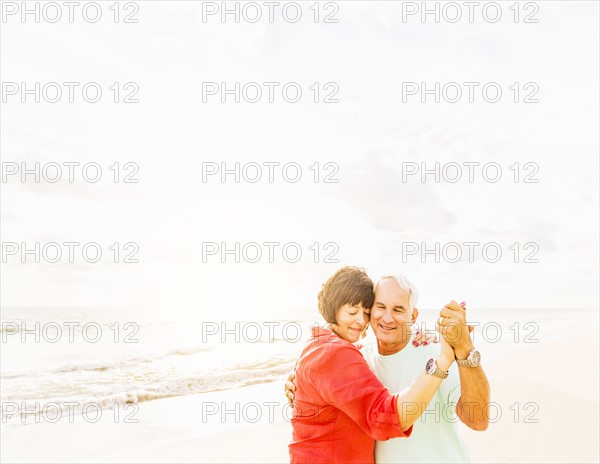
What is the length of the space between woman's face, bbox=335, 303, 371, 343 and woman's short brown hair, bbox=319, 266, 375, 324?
0.02 meters

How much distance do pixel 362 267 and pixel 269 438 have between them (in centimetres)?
577

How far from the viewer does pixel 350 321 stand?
2490 millimetres

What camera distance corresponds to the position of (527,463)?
6406 mm

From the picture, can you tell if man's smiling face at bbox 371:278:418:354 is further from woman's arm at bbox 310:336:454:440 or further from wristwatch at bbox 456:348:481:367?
wristwatch at bbox 456:348:481:367

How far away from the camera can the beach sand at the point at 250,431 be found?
6934 millimetres

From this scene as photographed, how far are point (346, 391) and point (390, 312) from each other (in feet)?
1.60

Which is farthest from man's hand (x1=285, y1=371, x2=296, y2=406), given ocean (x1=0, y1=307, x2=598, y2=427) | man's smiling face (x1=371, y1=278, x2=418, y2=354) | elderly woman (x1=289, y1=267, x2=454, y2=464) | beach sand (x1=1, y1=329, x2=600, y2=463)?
ocean (x1=0, y1=307, x2=598, y2=427)

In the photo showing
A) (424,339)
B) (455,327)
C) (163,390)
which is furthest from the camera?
(163,390)

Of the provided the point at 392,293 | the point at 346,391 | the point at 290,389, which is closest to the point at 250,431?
the point at 290,389

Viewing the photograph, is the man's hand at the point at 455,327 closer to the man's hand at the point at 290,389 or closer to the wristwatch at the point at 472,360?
the wristwatch at the point at 472,360

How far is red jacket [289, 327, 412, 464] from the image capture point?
85.2 inches

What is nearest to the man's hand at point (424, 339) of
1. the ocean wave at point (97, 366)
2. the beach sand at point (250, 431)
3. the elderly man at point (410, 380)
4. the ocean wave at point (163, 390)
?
the elderly man at point (410, 380)

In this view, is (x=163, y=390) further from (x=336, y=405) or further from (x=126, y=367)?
(x=336, y=405)

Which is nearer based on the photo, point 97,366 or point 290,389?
point 290,389
